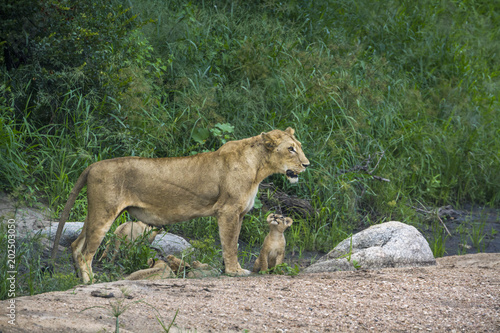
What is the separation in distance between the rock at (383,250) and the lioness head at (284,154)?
1.10 metres

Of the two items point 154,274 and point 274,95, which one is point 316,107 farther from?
point 154,274

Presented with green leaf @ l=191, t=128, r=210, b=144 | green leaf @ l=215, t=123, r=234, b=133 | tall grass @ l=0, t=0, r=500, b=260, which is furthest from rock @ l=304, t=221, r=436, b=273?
green leaf @ l=191, t=128, r=210, b=144

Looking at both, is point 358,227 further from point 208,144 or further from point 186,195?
point 186,195

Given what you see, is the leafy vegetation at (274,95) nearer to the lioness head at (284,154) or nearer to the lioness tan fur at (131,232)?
the lioness tan fur at (131,232)

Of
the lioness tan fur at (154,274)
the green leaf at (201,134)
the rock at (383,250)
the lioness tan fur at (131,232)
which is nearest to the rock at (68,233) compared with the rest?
the lioness tan fur at (131,232)

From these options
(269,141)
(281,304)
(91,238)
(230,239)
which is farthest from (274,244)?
(91,238)

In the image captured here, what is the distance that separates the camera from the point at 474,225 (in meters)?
8.62

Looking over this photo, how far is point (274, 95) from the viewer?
9.23 meters

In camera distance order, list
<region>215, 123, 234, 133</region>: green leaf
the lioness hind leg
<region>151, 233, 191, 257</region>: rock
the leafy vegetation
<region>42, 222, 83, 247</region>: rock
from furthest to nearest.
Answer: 1. <region>215, 123, 234, 133</region>: green leaf
2. the leafy vegetation
3. <region>151, 233, 191, 257</region>: rock
4. <region>42, 222, 83, 247</region>: rock
5. the lioness hind leg

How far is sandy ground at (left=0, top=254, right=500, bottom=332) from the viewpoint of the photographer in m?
3.59

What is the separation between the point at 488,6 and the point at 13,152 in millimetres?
11358

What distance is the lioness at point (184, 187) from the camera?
5.21m

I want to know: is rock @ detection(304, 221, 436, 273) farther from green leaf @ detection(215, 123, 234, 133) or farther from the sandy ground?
green leaf @ detection(215, 123, 234, 133)

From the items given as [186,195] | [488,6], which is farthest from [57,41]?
[488,6]
